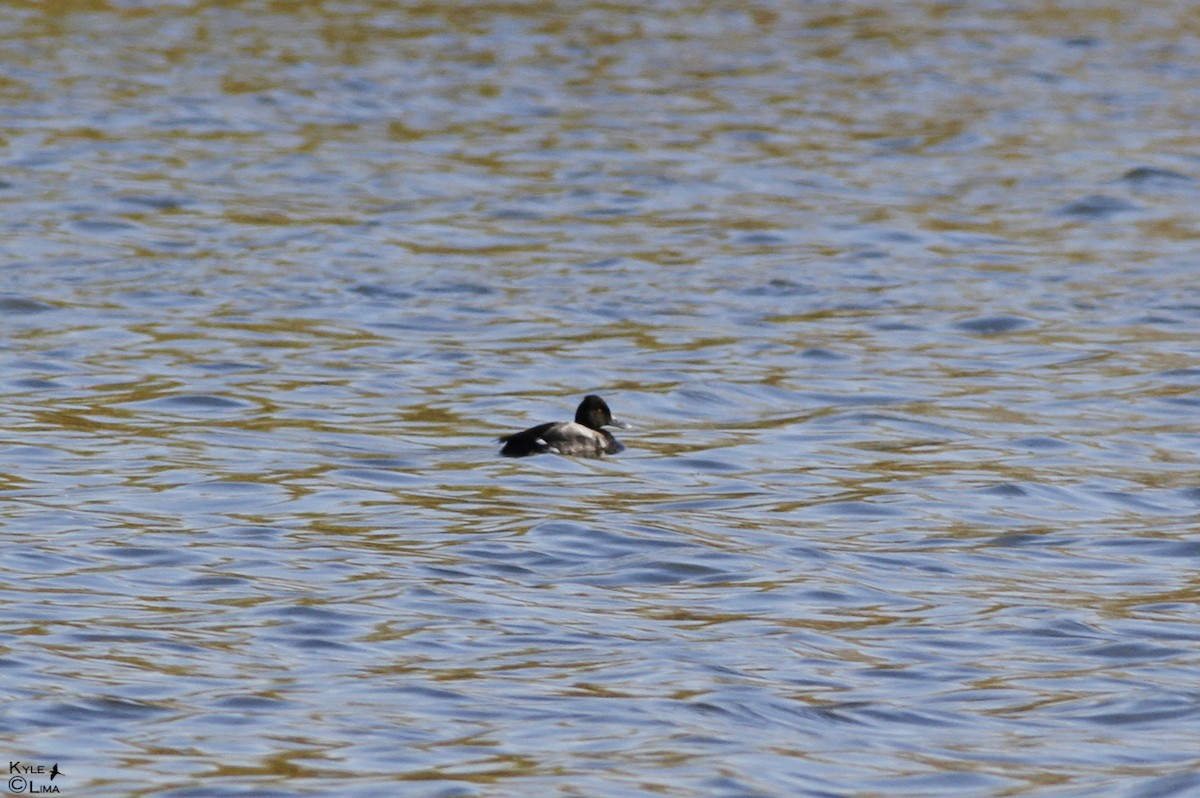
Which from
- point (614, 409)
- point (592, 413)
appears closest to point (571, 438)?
point (592, 413)

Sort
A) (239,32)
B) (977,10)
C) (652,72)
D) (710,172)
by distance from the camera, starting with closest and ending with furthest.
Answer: (710,172)
(652,72)
(239,32)
(977,10)

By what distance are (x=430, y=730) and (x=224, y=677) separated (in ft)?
2.95

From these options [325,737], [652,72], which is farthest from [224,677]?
[652,72]

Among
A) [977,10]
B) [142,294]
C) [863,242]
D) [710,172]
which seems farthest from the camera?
[977,10]

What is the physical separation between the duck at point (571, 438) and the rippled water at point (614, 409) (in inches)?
4.9

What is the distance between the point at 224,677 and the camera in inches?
307

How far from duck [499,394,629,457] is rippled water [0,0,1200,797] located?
12 cm

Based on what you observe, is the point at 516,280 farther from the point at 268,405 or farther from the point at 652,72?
the point at 652,72

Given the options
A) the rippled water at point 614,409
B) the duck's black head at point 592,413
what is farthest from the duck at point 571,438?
the rippled water at point 614,409

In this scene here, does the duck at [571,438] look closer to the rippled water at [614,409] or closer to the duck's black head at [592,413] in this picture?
the duck's black head at [592,413]

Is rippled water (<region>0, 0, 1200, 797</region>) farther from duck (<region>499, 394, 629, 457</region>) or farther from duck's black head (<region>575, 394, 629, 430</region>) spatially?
duck's black head (<region>575, 394, 629, 430</region>)

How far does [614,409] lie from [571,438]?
1.58 metres

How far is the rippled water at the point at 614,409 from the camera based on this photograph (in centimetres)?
748

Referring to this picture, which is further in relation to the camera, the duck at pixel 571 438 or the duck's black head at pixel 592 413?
the duck's black head at pixel 592 413
